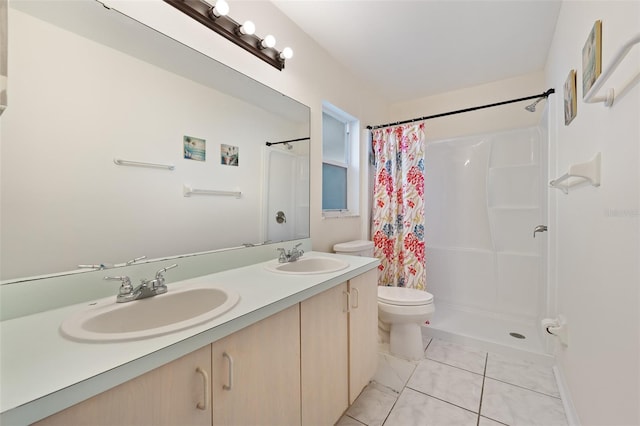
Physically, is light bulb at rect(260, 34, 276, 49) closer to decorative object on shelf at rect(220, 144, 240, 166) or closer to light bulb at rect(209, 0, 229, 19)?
light bulb at rect(209, 0, 229, 19)

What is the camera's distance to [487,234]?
8.72 feet

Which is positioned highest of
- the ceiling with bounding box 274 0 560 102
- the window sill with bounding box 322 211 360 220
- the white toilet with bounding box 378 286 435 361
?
the ceiling with bounding box 274 0 560 102

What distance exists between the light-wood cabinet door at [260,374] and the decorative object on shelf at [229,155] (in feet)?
2.76

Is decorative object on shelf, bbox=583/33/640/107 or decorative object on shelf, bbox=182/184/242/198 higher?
decorative object on shelf, bbox=583/33/640/107

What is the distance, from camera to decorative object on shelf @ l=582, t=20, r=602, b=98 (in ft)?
3.12

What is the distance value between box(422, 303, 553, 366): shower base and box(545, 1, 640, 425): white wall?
365 mm

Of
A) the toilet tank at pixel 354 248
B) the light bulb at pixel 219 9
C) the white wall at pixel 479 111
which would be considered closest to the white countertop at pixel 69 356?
the toilet tank at pixel 354 248

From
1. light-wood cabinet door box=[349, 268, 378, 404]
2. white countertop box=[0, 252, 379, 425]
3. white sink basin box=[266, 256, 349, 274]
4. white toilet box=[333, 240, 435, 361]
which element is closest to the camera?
white countertop box=[0, 252, 379, 425]

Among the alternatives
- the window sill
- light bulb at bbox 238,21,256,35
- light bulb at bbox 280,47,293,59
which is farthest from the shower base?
light bulb at bbox 238,21,256,35

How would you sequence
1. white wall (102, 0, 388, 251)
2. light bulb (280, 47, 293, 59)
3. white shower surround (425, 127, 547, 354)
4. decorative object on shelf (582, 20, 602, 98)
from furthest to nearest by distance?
1. white shower surround (425, 127, 547, 354)
2. light bulb (280, 47, 293, 59)
3. white wall (102, 0, 388, 251)
4. decorative object on shelf (582, 20, 602, 98)

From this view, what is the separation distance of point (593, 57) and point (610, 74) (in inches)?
20.4

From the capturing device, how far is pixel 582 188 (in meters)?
1.20

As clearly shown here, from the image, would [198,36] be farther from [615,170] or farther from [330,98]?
[615,170]

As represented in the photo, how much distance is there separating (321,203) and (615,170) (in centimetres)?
152
